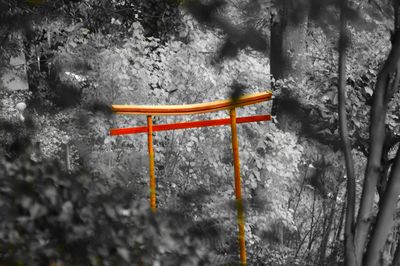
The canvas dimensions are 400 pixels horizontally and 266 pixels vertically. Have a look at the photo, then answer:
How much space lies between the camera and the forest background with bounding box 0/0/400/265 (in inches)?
84.4

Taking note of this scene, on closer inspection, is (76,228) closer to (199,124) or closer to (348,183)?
(348,183)

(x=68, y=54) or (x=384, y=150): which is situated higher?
(x=68, y=54)

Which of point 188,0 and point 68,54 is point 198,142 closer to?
point 68,54

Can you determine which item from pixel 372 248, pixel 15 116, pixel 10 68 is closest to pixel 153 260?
pixel 372 248

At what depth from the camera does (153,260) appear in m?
2.10

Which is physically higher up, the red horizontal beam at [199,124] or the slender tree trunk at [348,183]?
the red horizontal beam at [199,124]

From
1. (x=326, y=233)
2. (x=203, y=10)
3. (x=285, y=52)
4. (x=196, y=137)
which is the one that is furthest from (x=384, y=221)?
(x=326, y=233)

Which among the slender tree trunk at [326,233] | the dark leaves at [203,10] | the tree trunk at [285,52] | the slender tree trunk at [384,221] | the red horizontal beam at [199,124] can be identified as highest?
the tree trunk at [285,52]

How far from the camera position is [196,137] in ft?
21.2

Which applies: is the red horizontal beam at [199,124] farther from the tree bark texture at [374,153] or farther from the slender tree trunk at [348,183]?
the tree bark texture at [374,153]

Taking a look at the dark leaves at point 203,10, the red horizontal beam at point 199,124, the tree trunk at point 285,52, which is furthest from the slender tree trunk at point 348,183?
the tree trunk at point 285,52

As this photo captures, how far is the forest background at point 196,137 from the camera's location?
2145mm

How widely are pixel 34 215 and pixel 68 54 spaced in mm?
5694

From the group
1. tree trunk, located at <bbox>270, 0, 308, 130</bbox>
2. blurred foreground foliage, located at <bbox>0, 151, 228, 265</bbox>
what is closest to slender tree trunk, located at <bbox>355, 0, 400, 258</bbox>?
blurred foreground foliage, located at <bbox>0, 151, 228, 265</bbox>
